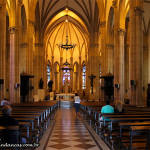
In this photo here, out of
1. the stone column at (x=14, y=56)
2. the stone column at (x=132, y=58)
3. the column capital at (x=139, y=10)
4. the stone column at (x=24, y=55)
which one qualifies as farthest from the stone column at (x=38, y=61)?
the column capital at (x=139, y=10)

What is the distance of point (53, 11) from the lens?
36844 mm

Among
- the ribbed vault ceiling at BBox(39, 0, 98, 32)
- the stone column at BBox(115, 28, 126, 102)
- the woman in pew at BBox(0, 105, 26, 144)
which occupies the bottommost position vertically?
the woman in pew at BBox(0, 105, 26, 144)

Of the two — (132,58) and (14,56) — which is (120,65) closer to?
(132,58)

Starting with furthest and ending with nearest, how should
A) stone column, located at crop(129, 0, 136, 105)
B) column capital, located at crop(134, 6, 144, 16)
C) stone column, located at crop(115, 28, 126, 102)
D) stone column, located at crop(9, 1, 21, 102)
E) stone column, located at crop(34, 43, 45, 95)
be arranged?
stone column, located at crop(34, 43, 45, 95) → stone column, located at crop(115, 28, 126, 102) → stone column, located at crop(9, 1, 21, 102) → column capital, located at crop(134, 6, 144, 16) → stone column, located at crop(129, 0, 136, 105)

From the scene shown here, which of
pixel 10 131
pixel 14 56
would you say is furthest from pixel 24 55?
pixel 10 131

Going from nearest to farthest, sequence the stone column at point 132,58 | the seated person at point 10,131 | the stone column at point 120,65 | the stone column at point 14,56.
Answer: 1. the seated person at point 10,131
2. the stone column at point 132,58
3. the stone column at point 14,56
4. the stone column at point 120,65

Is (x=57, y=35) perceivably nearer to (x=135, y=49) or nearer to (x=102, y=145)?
(x=135, y=49)

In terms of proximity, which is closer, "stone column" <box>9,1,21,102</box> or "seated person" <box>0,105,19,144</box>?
"seated person" <box>0,105,19,144</box>

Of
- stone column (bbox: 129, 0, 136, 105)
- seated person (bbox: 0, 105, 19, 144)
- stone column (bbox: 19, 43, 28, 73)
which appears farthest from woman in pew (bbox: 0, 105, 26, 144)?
stone column (bbox: 19, 43, 28, 73)

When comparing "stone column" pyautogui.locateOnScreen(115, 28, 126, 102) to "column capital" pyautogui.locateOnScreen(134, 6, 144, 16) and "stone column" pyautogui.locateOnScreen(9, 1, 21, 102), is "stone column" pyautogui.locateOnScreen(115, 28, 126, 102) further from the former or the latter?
"stone column" pyautogui.locateOnScreen(9, 1, 21, 102)

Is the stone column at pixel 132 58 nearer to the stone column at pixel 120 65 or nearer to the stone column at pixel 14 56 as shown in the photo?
the stone column at pixel 120 65

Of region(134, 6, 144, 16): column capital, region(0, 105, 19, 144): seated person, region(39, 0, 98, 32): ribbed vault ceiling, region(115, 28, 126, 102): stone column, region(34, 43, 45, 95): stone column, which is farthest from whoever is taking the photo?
region(34, 43, 45, 95): stone column

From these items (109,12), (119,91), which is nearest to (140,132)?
(119,91)

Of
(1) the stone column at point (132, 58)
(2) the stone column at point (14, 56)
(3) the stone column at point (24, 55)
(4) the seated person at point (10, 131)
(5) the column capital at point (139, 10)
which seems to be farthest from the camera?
(3) the stone column at point (24, 55)
